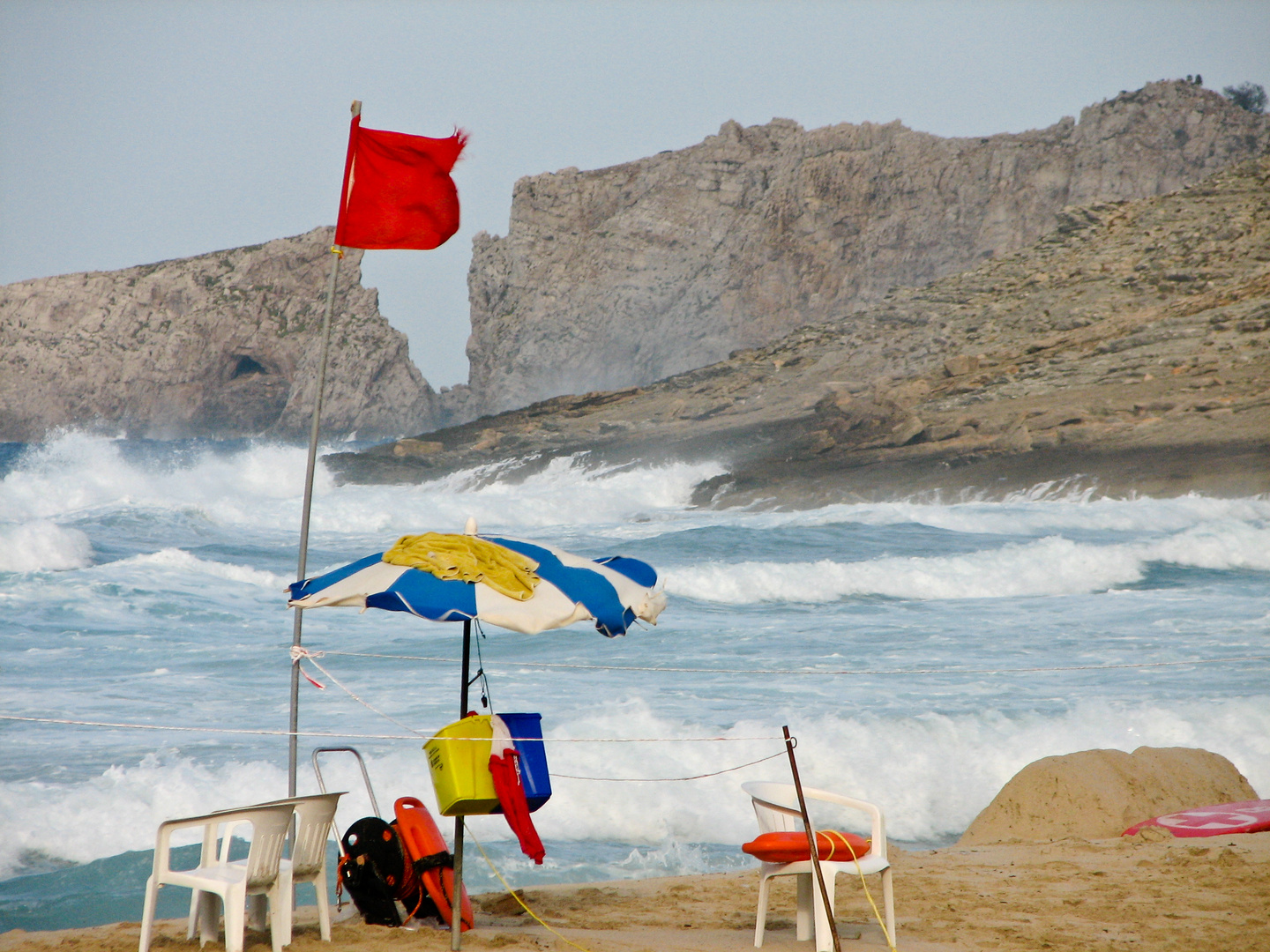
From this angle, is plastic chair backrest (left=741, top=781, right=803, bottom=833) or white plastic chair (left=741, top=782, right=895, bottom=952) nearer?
white plastic chair (left=741, top=782, right=895, bottom=952)

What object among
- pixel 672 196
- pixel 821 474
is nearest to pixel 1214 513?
pixel 821 474

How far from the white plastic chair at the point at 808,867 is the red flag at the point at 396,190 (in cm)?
227

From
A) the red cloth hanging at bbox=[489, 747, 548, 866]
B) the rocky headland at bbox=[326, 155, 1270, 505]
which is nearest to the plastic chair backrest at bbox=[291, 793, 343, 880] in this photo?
the red cloth hanging at bbox=[489, 747, 548, 866]

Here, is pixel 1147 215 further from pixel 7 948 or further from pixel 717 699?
pixel 7 948

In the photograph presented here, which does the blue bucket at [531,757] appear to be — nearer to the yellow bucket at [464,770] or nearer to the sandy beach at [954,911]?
the yellow bucket at [464,770]

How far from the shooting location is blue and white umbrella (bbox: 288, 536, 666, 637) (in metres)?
2.60

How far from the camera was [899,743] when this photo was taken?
617cm

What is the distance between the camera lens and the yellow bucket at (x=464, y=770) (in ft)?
9.02

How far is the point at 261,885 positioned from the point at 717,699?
16.7 feet

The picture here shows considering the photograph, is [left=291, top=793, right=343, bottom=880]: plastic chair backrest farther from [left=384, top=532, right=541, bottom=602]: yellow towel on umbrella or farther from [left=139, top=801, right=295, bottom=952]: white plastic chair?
[left=384, top=532, right=541, bottom=602]: yellow towel on umbrella

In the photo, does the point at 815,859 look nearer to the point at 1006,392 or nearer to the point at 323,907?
the point at 323,907

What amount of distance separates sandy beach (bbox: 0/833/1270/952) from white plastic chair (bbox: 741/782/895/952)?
0.32 ft

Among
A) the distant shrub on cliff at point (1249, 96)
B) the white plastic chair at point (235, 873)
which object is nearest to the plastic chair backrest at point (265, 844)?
the white plastic chair at point (235, 873)

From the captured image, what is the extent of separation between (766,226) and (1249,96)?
21.5m
